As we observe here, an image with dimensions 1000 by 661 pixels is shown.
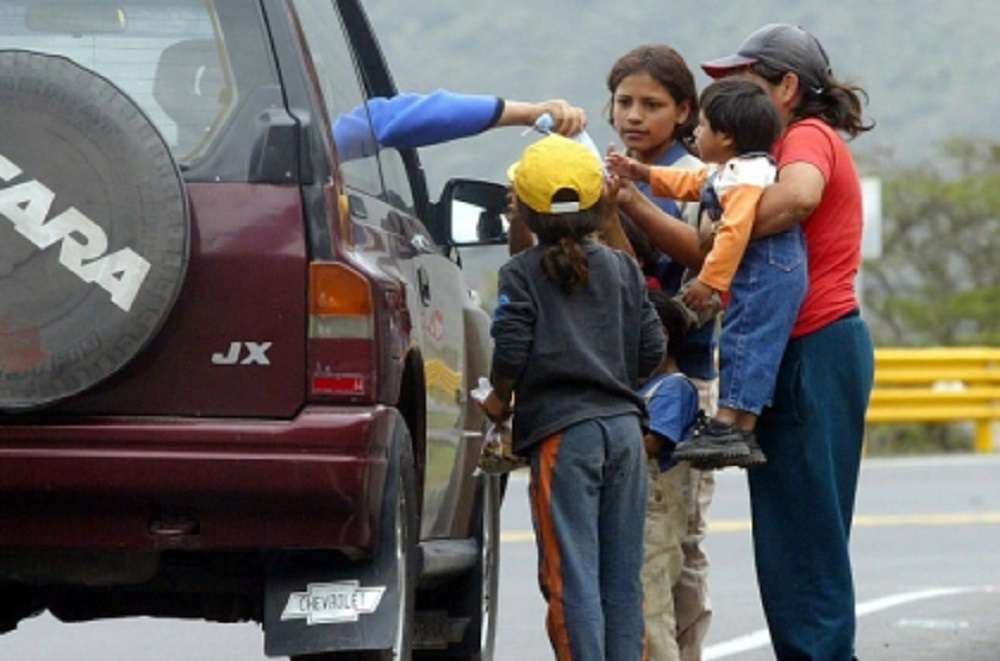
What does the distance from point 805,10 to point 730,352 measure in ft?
384

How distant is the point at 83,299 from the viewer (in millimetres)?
6074

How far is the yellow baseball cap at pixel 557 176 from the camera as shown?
707cm

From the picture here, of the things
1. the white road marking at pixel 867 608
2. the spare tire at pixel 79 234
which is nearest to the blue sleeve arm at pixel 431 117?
the spare tire at pixel 79 234

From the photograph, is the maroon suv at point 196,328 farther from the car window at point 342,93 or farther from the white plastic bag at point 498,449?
the white plastic bag at point 498,449

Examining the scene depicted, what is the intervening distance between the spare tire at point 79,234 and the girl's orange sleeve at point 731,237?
1.83m

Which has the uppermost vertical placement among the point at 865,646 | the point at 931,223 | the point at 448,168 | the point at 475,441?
the point at 448,168

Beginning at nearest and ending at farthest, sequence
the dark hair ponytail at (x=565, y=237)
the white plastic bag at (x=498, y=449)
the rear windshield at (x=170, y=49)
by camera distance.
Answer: the rear windshield at (x=170, y=49) → the dark hair ponytail at (x=565, y=237) → the white plastic bag at (x=498, y=449)

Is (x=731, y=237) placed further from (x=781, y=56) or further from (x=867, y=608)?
(x=867, y=608)

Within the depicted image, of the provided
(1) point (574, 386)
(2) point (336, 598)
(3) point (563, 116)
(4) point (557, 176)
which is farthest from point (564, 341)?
(2) point (336, 598)

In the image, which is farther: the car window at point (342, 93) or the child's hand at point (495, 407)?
the child's hand at point (495, 407)

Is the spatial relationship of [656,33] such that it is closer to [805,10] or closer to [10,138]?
[805,10]

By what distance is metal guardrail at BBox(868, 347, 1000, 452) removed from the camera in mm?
25688

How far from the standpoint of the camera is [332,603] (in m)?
6.32

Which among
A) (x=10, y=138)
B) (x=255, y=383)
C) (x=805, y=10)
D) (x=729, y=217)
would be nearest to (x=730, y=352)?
(x=729, y=217)
